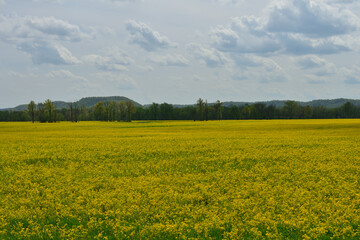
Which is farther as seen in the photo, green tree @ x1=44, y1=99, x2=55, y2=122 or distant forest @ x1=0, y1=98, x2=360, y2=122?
distant forest @ x1=0, y1=98, x2=360, y2=122

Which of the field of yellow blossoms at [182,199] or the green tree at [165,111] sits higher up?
the green tree at [165,111]

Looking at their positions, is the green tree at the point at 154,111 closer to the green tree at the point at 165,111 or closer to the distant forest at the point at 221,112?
the distant forest at the point at 221,112

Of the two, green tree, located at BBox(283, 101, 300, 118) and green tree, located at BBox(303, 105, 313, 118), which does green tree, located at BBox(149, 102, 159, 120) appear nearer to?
green tree, located at BBox(283, 101, 300, 118)

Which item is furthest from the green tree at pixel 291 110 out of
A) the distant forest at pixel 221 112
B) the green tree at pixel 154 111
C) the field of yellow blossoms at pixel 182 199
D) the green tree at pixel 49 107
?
the field of yellow blossoms at pixel 182 199

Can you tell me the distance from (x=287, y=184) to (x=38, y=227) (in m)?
12.3

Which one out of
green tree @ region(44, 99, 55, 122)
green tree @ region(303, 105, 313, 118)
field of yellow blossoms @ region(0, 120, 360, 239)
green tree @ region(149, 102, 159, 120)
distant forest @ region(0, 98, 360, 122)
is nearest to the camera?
field of yellow blossoms @ region(0, 120, 360, 239)

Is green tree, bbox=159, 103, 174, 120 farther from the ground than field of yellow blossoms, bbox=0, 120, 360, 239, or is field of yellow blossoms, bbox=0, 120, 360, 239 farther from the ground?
green tree, bbox=159, 103, 174, 120

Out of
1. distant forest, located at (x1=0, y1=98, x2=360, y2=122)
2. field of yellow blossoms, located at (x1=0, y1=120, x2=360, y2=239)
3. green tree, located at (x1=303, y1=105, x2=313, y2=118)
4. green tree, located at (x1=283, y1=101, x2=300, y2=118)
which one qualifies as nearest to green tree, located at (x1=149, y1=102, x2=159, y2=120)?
distant forest, located at (x1=0, y1=98, x2=360, y2=122)

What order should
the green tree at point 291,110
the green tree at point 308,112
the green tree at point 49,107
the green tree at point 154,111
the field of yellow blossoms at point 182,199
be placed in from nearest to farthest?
the field of yellow blossoms at point 182,199 → the green tree at point 49,107 → the green tree at point 154,111 → the green tree at point 291,110 → the green tree at point 308,112

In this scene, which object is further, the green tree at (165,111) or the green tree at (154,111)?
the green tree at (165,111)

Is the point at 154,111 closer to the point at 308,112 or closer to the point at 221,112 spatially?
the point at 221,112

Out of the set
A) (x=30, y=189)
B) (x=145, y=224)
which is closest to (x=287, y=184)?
(x=145, y=224)

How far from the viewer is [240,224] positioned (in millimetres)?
11289

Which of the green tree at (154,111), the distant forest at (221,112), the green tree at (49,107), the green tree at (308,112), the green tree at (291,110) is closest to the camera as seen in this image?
the green tree at (49,107)
